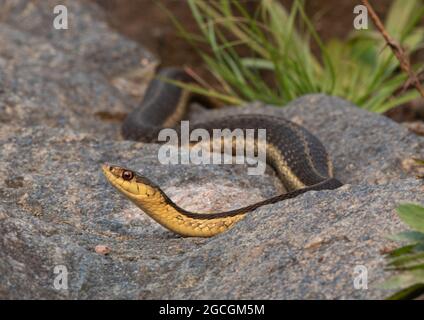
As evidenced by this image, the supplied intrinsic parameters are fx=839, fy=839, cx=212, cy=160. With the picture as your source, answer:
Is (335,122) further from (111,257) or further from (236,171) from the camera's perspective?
(111,257)

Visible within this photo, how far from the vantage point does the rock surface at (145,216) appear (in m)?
3.35

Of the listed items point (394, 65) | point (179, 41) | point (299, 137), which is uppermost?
point (179, 41)

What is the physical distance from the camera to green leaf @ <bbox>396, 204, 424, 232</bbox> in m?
3.10

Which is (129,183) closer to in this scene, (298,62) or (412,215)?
(412,215)

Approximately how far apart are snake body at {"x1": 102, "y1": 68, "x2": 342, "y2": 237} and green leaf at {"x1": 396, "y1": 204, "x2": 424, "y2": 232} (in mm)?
1164

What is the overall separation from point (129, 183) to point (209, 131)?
6.16 feet

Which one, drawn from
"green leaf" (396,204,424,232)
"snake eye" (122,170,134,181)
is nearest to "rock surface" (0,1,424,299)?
"green leaf" (396,204,424,232)

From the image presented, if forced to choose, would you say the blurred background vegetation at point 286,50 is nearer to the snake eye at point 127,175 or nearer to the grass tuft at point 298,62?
the grass tuft at point 298,62

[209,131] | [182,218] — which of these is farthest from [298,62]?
[182,218]

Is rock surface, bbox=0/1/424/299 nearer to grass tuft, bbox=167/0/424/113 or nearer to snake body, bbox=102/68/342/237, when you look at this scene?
snake body, bbox=102/68/342/237

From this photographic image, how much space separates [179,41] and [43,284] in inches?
233

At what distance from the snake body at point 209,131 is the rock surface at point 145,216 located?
4.9 inches
